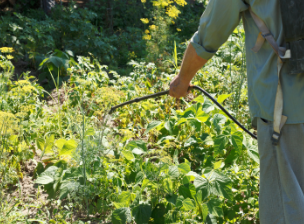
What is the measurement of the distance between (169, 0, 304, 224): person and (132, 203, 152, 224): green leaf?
77cm

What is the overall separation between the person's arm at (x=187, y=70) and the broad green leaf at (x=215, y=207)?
0.73 metres

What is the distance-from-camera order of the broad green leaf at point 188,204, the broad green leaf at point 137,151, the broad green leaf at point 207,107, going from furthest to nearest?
the broad green leaf at point 207,107 < the broad green leaf at point 137,151 < the broad green leaf at point 188,204

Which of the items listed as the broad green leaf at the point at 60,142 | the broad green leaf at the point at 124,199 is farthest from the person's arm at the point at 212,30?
the broad green leaf at the point at 60,142

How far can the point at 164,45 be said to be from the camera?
5.37 meters

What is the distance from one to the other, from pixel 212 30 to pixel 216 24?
0.13 ft

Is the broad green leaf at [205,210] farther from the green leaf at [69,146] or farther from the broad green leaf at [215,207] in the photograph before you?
the green leaf at [69,146]

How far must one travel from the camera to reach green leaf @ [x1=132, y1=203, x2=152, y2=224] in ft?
7.00

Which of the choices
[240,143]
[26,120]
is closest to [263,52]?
[240,143]

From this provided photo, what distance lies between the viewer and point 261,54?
158 cm

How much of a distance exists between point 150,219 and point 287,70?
1.40 m

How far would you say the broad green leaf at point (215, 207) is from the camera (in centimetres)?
209

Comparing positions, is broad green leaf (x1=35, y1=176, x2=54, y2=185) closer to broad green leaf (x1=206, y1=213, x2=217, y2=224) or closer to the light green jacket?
broad green leaf (x1=206, y1=213, x2=217, y2=224)

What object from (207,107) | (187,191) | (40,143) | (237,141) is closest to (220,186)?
(187,191)

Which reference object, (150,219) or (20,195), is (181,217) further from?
(20,195)
